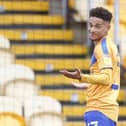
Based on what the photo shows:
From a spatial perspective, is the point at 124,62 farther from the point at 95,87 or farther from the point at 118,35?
the point at 95,87

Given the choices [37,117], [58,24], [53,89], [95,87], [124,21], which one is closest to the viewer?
[95,87]

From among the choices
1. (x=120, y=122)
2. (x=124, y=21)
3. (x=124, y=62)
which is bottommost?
(x=120, y=122)

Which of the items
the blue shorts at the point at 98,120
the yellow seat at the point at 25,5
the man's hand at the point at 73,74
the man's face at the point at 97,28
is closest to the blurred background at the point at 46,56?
the yellow seat at the point at 25,5

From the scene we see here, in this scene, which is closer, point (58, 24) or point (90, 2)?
point (90, 2)

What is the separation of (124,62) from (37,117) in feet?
6.36

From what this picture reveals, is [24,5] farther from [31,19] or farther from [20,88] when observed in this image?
[20,88]

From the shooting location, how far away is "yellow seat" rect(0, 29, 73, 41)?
7789 millimetres

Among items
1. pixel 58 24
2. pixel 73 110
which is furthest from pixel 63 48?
pixel 73 110

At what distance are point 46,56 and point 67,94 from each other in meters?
0.92

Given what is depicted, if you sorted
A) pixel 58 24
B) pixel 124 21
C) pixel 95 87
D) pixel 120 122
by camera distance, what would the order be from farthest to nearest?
pixel 58 24 < pixel 124 21 < pixel 120 122 < pixel 95 87

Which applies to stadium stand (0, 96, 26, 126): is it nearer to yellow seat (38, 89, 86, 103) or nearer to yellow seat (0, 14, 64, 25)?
yellow seat (38, 89, 86, 103)

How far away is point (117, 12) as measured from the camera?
24.1 ft

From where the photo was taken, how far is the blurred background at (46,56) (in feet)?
19.0

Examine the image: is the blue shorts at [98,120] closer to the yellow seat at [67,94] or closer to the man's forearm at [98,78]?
the man's forearm at [98,78]
